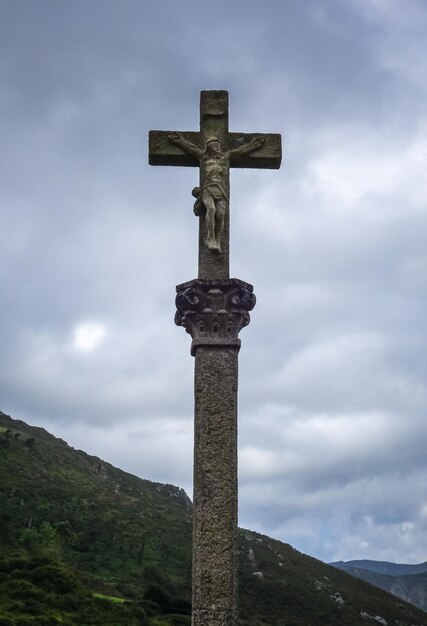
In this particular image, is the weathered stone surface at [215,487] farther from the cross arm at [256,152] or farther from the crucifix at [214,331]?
the cross arm at [256,152]

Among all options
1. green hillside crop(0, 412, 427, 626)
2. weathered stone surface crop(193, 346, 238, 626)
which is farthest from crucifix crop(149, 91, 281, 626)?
green hillside crop(0, 412, 427, 626)

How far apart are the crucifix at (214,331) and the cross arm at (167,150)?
12 mm

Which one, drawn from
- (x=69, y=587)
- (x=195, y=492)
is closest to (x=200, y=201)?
(x=195, y=492)

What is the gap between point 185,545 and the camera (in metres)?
58.5

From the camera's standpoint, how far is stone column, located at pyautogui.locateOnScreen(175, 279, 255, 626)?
706cm

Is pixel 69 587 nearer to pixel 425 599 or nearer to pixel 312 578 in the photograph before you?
pixel 312 578

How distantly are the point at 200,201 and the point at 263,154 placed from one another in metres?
1.09

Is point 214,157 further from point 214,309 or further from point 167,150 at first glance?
point 214,309

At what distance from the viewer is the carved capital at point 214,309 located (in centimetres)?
799

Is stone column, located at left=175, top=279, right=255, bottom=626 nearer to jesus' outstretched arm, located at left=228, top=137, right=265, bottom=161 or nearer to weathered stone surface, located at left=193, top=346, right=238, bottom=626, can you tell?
weathered stone surface, located at left=193, top=346, right=238, bottom=626

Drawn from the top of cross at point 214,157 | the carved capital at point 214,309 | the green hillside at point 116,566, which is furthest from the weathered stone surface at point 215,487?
the green hillside at point 116,566

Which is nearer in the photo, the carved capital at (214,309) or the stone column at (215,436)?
the stone column at (215,436)

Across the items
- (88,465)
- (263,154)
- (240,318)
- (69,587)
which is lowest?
(69,587)

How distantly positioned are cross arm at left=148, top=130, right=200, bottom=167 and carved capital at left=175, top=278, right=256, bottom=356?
1.95 meters
